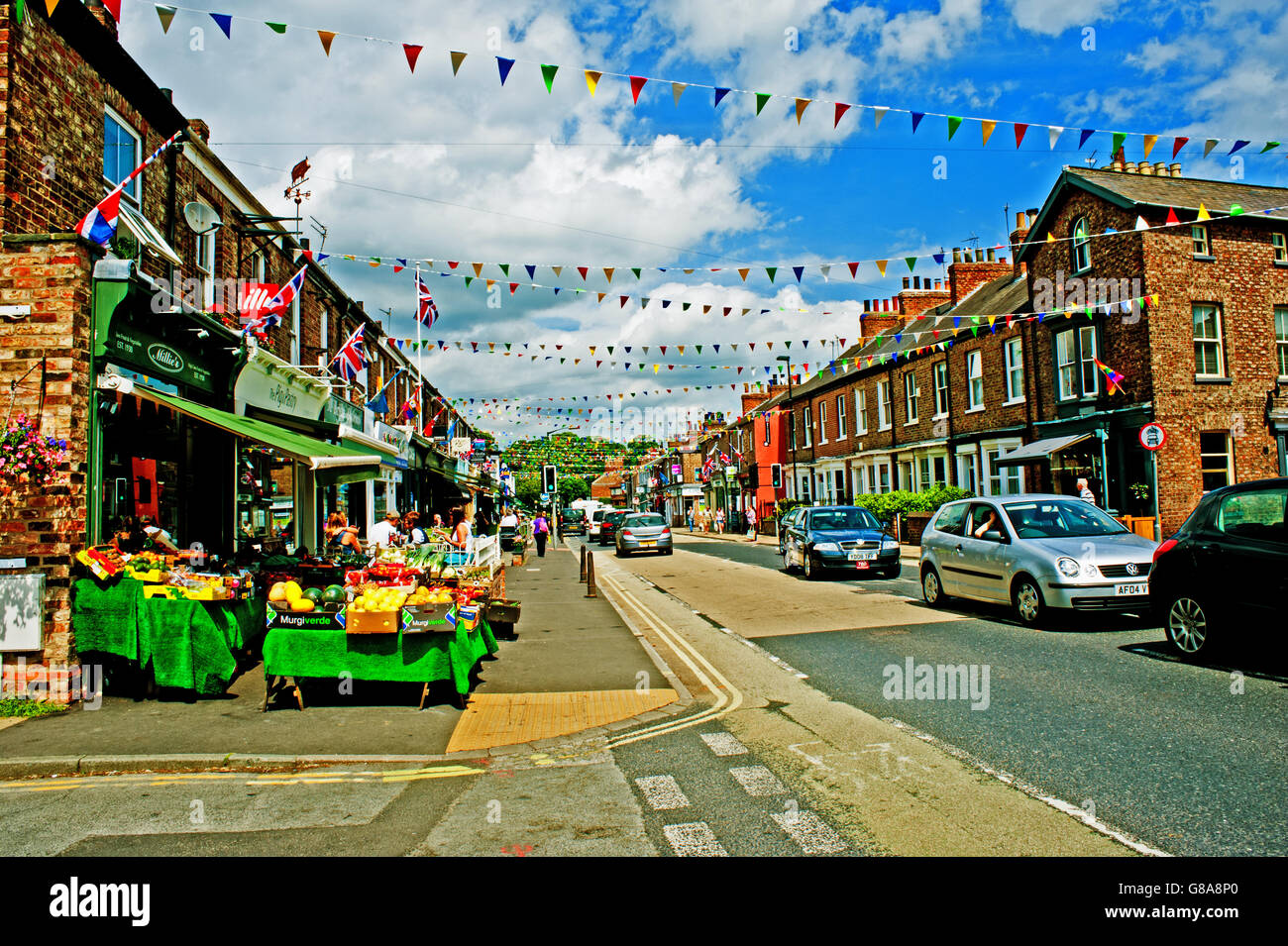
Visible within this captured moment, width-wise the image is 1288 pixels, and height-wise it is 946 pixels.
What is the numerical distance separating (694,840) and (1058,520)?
29.0 feet

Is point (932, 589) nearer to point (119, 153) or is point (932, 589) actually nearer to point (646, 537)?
point (119, 153)

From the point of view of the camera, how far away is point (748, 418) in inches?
2090

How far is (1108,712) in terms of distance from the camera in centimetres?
608

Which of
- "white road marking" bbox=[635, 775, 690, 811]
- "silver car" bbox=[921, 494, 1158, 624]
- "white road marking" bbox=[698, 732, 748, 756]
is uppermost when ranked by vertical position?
"silver car" bbox=[921, 494, 1158, 624]

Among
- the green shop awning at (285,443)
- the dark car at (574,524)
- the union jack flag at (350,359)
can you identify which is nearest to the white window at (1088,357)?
the union jack flag at (350,359)

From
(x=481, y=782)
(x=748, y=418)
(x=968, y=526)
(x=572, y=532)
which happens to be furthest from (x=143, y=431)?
(x=572, y=532)

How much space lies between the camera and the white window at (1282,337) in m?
21.5

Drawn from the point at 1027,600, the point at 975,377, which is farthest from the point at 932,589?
the point at 975,377

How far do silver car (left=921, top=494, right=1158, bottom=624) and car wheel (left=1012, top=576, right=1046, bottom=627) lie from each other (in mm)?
12

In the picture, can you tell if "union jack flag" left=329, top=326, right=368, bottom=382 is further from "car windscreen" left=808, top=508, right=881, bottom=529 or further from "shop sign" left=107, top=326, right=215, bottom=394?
"car windscreen" left=808, top=508, right=881, bottom=529

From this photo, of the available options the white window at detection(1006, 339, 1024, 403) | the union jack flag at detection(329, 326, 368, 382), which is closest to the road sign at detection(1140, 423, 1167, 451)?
the white window at detection(1006, 339, 1024, 403)

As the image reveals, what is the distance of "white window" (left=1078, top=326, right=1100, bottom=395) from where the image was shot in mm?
22719
